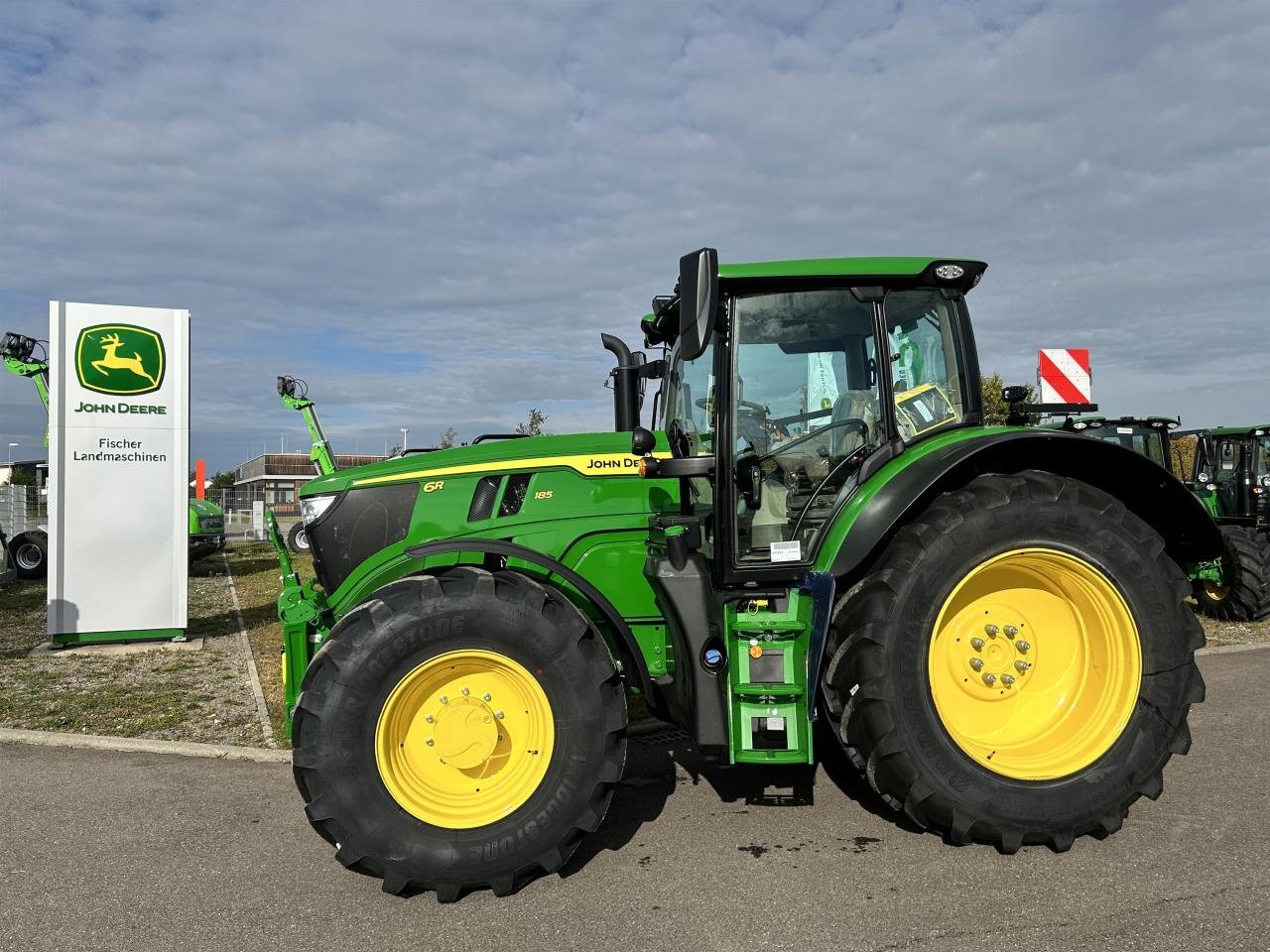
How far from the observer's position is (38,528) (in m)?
15.6

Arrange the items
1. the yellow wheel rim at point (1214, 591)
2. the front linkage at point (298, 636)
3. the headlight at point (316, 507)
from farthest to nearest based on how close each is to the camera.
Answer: the yellow wheel rim at point (1214, 591), the headlight at point (316, 507), the front linkage at point (298, 636)

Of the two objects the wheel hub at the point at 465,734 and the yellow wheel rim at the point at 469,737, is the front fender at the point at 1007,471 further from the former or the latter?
the wheel hub at the point at 465,734

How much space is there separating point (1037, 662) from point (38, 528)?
1676 cm

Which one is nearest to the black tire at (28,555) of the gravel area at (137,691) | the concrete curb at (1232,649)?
the gravel area at (137,691)

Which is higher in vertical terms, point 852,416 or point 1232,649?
point 852,416

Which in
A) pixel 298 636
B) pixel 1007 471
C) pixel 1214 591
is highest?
pixel 1007 471

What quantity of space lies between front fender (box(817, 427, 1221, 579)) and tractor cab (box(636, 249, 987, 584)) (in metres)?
0.16

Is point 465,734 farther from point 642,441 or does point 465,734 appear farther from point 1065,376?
point 1065,376

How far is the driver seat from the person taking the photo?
3.90 m

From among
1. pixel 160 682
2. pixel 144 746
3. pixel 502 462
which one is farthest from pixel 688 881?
pixel 160 682

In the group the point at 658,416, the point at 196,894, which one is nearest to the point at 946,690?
the point at 658,416

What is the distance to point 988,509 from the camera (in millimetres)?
3561

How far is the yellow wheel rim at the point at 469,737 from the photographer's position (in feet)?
11.1

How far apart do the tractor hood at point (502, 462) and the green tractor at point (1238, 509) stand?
267 inches
